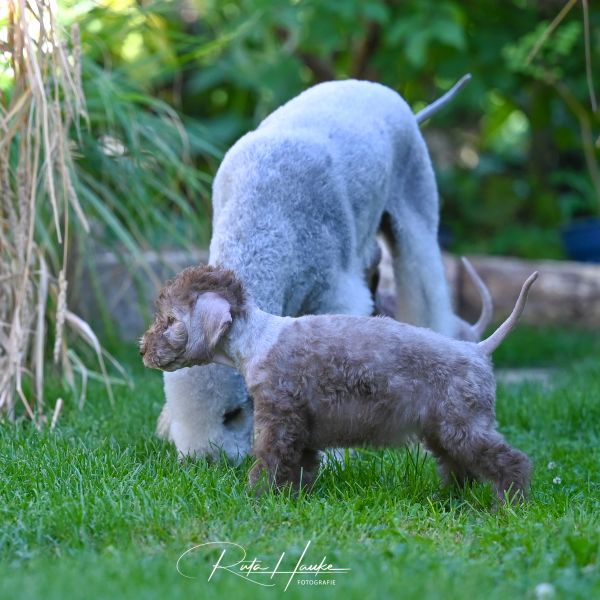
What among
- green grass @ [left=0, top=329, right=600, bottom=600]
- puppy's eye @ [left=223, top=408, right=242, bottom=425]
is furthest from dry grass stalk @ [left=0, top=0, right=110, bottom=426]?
puppy's eye @ [left=223, top=408, right=242, bottom=425]

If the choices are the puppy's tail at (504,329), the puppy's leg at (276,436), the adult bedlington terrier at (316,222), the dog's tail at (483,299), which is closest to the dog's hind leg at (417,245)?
the adult bedlington terrier at (316,222)

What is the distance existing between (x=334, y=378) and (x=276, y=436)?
248mm

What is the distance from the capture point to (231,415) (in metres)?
3.70

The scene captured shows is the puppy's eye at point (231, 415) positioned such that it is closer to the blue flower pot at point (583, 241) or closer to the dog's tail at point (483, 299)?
the dog's tail at point (483, 299)

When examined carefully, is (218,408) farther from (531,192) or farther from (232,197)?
(531,192)

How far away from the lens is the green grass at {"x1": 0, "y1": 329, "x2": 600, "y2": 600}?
8.63 feet

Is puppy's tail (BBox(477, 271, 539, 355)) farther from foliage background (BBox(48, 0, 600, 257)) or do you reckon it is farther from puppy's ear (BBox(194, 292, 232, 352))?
foliage background (BBox(48, 0, 600, 257))

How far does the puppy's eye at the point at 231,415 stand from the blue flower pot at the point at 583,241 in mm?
6420

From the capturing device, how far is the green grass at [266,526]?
263cm

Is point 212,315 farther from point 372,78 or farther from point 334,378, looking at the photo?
point 372,78

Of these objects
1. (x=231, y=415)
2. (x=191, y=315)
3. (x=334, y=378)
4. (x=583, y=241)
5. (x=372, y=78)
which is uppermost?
(x=372, y=78)

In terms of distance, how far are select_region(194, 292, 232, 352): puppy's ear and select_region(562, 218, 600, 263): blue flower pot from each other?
6687mm

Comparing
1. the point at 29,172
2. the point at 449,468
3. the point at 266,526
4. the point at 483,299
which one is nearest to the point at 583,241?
the point at 483,299
